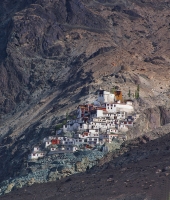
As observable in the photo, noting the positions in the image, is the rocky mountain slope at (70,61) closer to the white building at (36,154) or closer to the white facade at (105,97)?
the white building at (36,154)

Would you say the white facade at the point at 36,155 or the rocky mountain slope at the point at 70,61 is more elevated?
the rocky mountain slope at the point at 70,61

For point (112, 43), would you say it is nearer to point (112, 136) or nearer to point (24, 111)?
point (24, 111)

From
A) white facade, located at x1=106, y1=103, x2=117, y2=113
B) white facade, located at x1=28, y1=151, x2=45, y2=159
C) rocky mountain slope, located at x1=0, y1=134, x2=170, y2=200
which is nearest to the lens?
rocky mountain slope, located at x1=0, y1=134, x2=170, y2=200

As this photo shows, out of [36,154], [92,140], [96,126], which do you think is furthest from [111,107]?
[36,154]

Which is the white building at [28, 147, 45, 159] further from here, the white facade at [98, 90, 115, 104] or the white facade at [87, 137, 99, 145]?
the white facade at [98, 90, 115, 104]

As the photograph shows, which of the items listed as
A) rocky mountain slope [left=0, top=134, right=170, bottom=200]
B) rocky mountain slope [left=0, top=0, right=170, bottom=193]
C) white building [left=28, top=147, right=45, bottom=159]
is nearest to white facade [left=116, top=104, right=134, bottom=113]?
rocky mountain slope [left=0, top=0, right=170, bottom=193]

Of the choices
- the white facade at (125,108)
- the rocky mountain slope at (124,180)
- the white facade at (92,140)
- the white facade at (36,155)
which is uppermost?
the white facade at (125,108)

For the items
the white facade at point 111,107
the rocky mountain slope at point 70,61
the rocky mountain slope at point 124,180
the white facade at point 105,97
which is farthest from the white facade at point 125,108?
the rocky mountain slope at point 124,180
